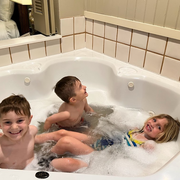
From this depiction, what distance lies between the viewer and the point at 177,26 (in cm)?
110

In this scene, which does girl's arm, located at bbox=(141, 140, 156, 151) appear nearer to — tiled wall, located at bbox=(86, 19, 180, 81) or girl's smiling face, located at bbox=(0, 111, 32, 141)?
tiled wall, located at bbox=(86, 19, 180, 81)

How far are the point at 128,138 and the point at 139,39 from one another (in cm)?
62

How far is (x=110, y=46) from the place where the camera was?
1.51 m

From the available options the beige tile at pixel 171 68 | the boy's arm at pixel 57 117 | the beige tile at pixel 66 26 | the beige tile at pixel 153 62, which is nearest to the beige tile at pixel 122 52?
the beige tile at pixel 153 62

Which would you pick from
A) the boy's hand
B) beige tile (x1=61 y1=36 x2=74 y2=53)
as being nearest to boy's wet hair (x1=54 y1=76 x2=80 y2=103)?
the boy's hand

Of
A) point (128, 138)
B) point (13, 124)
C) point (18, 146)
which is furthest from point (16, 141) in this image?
point (128, 138)

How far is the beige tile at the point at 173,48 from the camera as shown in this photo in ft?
3.73

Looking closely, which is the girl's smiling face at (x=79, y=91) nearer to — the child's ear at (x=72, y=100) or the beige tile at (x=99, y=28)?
the child's ear at (x=72, y=100)

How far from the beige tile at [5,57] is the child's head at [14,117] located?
24.8 inches

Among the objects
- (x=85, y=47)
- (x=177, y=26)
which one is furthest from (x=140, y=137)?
(x=85, y=47)

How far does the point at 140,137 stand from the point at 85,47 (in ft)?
3.02

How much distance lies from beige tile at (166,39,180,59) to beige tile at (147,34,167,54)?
0.10ft

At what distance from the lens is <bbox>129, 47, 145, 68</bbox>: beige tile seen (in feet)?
4.40

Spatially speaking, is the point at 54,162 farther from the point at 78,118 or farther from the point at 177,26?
the point at 177,26
